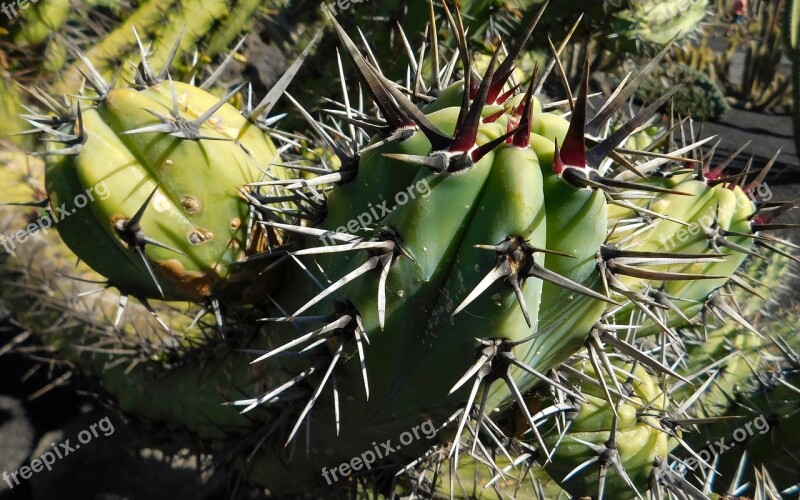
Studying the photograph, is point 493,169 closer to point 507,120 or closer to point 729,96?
point 507,120

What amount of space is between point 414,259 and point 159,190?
650mm

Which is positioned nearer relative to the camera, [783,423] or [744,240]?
[744,240]

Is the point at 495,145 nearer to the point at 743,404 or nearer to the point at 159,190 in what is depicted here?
Answer: the point at 159,190

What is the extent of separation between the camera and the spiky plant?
3.46ft

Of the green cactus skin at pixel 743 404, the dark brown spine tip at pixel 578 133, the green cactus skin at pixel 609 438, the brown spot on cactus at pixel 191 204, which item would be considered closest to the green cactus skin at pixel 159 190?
the brown spot on cactus at pixel 191 204

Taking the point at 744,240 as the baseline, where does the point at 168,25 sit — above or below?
above

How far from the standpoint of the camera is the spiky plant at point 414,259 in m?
1.05

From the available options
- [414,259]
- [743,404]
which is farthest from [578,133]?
[743,404]

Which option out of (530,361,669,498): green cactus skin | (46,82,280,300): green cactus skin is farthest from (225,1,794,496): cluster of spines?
(530,361,669,498): green cactus skin

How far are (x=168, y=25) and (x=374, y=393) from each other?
2.60m

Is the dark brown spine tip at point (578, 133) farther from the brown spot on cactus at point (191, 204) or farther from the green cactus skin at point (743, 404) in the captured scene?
the green cactus skin at point (743, 404)

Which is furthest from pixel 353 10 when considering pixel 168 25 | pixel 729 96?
pixel 729 96

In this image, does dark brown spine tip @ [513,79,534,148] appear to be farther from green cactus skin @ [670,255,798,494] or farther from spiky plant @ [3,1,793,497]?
green cactus skin @ [670,255,798,494]

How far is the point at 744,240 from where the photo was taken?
183 cm
